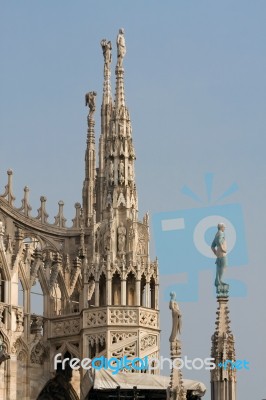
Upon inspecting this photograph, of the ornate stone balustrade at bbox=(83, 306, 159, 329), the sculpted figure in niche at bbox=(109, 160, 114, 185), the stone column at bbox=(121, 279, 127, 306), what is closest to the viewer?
the ornate stone balustrade at bbox=(83, 306, 159, 329)

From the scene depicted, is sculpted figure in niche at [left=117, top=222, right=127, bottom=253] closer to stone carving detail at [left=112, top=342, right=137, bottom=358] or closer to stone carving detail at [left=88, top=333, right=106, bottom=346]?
stone carving detail at [left=88, top=333, right=106, bottom=346]

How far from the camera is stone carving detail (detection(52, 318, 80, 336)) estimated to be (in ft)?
205

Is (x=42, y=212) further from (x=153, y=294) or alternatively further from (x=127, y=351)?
(x=127, y=351)

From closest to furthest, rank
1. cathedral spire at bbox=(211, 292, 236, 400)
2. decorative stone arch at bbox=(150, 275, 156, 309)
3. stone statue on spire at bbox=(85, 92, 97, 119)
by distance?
1. cathedral spire at bbox=(211, 292, 236, 400)
2. decorative stone arch at bbox=(150, 275, 156, 309)
3. stone statue on spire at bbox=(85, 92, 97, 119)

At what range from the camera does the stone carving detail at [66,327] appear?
6238 cm

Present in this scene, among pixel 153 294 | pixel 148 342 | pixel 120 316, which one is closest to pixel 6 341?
pixel 120 316

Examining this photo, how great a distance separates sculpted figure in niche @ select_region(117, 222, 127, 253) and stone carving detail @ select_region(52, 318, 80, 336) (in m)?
3.33

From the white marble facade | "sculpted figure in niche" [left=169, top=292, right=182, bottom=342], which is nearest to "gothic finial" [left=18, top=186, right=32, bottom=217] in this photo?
the white marble facade

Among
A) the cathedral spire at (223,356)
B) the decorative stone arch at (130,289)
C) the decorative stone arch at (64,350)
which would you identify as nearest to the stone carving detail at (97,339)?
the decorative stone arch at (64,350)

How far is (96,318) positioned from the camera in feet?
200

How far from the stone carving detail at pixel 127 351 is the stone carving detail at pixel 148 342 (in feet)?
1.03

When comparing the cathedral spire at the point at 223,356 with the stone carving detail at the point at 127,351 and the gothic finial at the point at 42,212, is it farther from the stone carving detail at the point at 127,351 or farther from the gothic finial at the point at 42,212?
the gothic finial at the point at 42,212

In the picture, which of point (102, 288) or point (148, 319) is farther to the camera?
point (102, 288)

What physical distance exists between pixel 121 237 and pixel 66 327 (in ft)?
13.7
